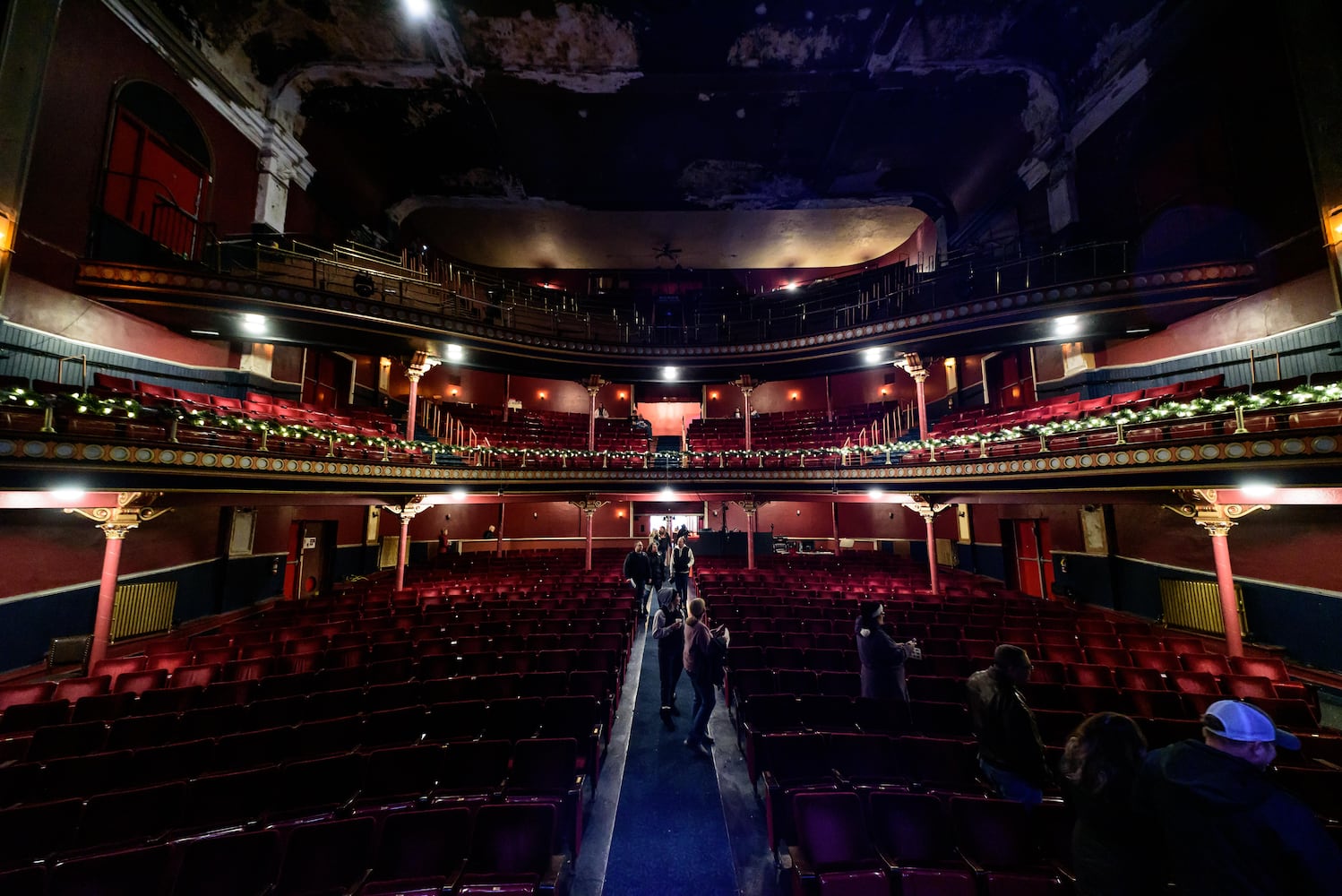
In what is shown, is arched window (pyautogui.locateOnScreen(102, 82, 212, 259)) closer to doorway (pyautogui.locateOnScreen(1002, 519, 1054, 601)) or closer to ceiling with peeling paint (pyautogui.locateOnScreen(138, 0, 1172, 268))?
ceiling with peeling paint (pyautogui.locateOnScreen(138, 0, 1172, 268))

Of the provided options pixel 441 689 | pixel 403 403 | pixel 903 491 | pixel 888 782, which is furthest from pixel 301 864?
pixel 403 403

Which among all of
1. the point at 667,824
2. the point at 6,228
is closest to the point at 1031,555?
the point at 667,824

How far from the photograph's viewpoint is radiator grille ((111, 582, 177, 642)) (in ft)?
26.9

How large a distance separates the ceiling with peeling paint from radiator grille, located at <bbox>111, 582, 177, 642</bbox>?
1052 cm

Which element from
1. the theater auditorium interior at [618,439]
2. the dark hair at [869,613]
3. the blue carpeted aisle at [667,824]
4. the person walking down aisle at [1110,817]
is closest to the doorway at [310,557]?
the theater auditorium interior at [618,439]

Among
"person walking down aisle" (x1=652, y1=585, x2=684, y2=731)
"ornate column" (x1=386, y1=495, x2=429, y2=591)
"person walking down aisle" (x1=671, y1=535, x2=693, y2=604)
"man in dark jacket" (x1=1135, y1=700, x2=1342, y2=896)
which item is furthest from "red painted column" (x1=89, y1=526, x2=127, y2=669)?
"man in dark jacket" (x1=1135, y1=700, x2=1342, y2=896)

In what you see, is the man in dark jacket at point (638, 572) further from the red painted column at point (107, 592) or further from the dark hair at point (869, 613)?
the red painted column at point (107, 592)

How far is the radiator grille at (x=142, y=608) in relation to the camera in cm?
819

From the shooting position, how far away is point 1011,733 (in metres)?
2.84

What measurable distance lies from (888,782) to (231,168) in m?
16.1

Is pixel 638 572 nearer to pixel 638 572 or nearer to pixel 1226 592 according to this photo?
pixel 638 572

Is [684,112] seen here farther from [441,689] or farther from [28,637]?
[28,637]

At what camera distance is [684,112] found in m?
13.1

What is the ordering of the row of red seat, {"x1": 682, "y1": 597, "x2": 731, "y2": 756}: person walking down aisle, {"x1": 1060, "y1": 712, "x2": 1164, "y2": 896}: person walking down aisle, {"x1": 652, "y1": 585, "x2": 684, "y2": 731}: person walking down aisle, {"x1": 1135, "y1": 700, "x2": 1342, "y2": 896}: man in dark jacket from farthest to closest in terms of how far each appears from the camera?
{"x1": 652, "y1": 585, "x2": 684, "y2": 731}: person walking down aisle
{"x1": 682, "y1": 597, "x2": 731, "y2": 756}: person walking down aisle
the row of red seat
{"x1": 1060, "y1": 712, "x2": 1164, "y2": 896}: person walking down aisle
{"x1": 1135, "y1": 700, "x2": 1342, "y2": 896}: man in dark jacket
